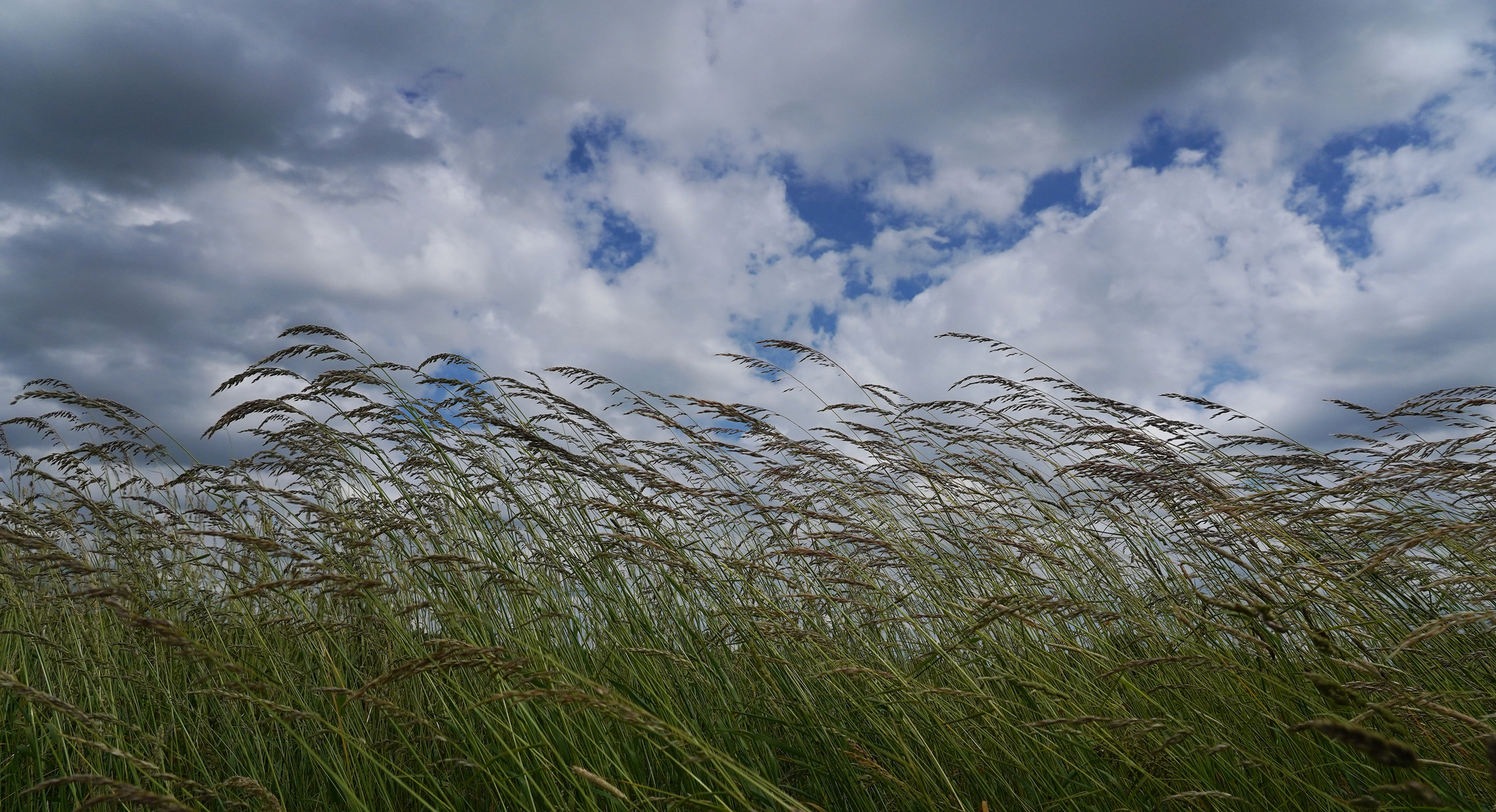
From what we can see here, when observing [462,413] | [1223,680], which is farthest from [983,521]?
[462,413]

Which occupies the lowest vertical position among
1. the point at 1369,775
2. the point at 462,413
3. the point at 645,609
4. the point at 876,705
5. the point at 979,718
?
the point at 1369,775

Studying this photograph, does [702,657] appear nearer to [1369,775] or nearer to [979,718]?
[979,718]

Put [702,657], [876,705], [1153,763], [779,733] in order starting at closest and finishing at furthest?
[1153,763] < [876,705] < [779,733] < [702,657]

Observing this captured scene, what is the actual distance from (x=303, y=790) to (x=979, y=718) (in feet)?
6.92

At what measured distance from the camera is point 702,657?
2.61 m

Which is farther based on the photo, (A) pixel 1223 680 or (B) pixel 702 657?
(B) pixel 702 657

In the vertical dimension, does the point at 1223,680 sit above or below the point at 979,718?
below

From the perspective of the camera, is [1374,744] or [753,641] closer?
[1374,744]

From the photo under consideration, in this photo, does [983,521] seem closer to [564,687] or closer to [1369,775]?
[1369,775]

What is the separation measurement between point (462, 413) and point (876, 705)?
1892mm

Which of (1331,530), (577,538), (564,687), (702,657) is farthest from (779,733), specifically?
(1331,530)

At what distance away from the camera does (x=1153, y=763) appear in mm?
1948

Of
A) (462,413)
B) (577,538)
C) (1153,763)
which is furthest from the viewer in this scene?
(462,413)

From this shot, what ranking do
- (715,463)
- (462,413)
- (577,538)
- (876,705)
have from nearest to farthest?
1. (876,705)
2. (577,538)
3. (462,413)
4. (715,463)
